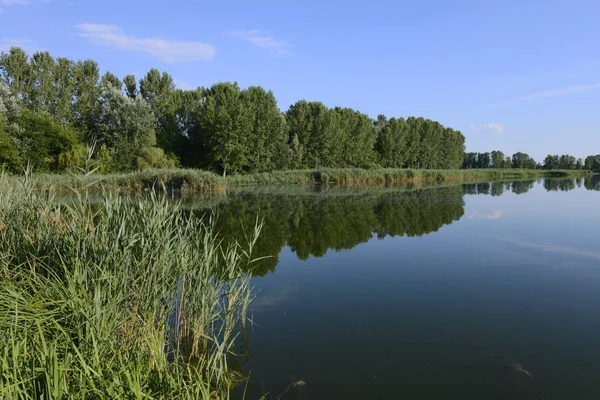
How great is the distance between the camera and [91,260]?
415 cm

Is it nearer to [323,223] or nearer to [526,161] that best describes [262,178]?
[323,223]

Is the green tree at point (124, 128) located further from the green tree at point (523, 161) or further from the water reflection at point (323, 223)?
the green tree at point (523, 161)

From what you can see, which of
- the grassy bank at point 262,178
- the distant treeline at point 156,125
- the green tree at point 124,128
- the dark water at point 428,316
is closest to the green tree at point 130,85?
the distant treeline at point 156,125

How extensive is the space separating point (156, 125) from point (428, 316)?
46.0m

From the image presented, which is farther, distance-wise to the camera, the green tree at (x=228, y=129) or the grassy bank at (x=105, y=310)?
the green tree at (x=228, y=129)

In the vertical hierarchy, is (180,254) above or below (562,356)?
above

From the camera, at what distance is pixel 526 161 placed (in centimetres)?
11375

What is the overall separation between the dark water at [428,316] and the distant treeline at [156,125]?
1118 inches

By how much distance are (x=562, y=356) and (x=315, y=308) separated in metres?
3.52

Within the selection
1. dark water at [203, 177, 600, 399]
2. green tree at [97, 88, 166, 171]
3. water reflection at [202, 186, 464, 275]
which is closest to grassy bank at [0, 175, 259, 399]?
dark water at [203, 177, 600, 399]

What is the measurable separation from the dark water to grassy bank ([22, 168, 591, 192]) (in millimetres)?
6426

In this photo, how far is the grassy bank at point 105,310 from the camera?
2791 millimetres

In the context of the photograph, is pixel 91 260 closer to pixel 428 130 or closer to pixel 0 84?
pixel 0 84

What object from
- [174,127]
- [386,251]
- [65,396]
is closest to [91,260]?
[65,396]
